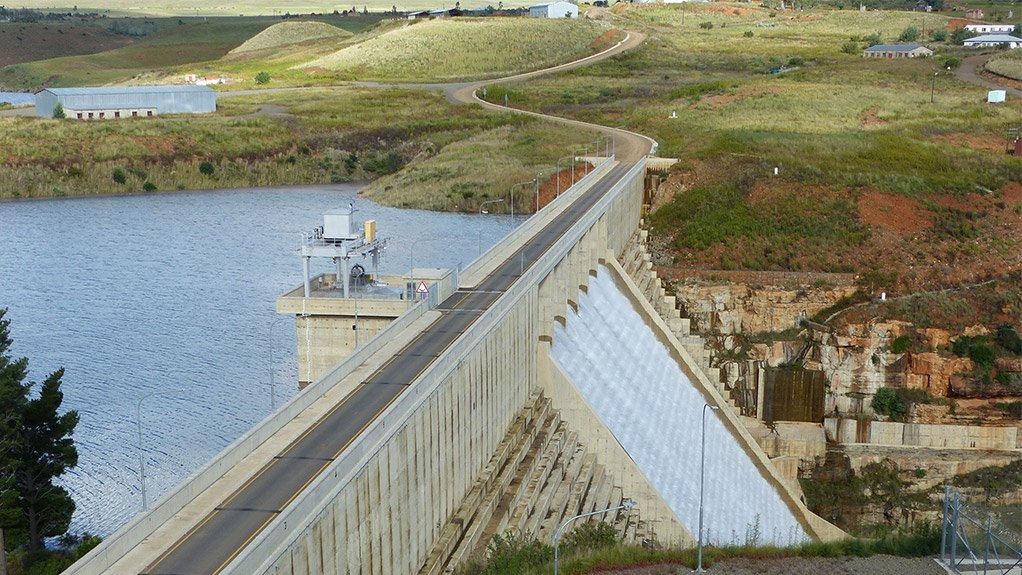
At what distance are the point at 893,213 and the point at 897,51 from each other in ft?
283

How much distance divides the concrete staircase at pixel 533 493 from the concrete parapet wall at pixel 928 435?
76.4 feet

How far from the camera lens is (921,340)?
60938 mm

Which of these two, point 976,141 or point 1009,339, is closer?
point 1009,339

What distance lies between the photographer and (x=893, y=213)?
74562mm

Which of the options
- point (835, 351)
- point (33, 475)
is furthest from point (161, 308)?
point (835, 351)

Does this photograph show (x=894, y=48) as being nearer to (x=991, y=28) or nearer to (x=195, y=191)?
(x=991, y=28)

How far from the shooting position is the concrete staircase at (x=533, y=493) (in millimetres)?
30141

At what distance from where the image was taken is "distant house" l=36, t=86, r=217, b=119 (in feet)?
412

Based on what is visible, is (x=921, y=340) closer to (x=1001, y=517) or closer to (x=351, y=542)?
(x=1001, y=517)

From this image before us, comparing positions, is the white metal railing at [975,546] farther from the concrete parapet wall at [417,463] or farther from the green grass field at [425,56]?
the green grass field at [425,56]

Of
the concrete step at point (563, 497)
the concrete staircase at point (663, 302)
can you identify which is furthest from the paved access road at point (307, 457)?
the concrete staircase at point (663, 302)

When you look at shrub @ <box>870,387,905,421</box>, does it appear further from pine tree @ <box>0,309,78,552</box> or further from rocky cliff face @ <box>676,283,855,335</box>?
pine tree @ <box>0,309,78,552</box>

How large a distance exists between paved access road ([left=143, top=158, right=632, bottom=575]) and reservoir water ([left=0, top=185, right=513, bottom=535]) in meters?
8.30

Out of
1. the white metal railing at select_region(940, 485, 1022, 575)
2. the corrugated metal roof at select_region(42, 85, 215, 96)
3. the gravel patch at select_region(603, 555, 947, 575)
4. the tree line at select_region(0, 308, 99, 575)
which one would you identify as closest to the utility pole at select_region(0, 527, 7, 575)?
the tree line at select_region(0, 308, 99, 575)
